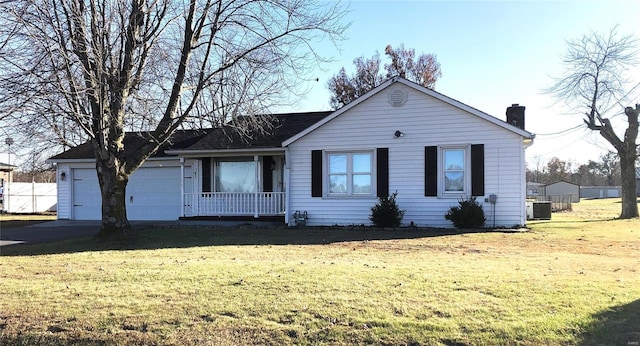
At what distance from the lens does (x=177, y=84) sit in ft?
41.2

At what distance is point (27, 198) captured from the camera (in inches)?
1163

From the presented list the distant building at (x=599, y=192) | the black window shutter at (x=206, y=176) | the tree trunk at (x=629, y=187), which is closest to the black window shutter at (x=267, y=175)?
the black window shutter at (x=206, y=176)

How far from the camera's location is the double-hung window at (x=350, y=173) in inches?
627

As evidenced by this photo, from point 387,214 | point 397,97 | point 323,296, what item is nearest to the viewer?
point 323,296

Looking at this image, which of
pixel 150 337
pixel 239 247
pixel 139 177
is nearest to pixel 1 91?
pixel 239 247

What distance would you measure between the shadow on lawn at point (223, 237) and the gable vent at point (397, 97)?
394 cm

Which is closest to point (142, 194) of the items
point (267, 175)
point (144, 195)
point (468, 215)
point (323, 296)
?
point (144, 195)

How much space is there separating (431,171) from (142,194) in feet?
37.3

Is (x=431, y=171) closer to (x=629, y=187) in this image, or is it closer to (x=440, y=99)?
(x=440, y=99)

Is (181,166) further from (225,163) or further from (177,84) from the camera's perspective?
(177,84)

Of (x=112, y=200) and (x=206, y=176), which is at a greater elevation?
(x=206, y=176)

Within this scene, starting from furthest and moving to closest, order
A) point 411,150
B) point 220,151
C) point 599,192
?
point 599,192, point 220,151, point 411,150

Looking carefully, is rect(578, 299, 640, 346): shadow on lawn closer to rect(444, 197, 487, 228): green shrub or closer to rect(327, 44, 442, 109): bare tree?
rect(444, 197, 487, 228): green shrub

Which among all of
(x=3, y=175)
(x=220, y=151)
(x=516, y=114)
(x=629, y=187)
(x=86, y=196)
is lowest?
(x=86, y=196)
